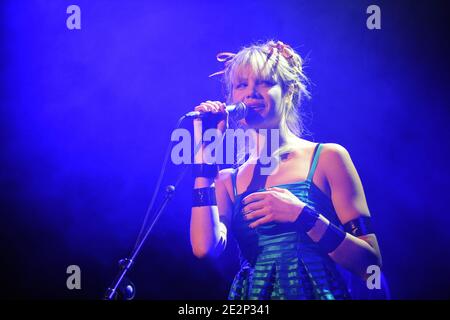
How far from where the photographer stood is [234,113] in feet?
7.09

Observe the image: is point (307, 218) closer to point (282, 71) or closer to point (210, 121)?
point (210, 121)

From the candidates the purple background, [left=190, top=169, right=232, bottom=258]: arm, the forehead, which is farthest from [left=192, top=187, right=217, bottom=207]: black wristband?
the forehead

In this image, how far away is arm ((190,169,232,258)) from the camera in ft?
7.33

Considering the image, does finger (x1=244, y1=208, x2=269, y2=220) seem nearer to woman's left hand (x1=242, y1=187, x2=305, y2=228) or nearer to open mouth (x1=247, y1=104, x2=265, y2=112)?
woman's left hand (x1=242, y1=187, x2=305, y2=228)

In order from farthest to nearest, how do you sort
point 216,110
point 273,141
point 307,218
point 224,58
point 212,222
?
point 224,58 < point 273,141 < point 212,222 < point 307,218 < point 216,110

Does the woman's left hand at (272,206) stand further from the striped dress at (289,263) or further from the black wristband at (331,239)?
the black wristband at (331,239)

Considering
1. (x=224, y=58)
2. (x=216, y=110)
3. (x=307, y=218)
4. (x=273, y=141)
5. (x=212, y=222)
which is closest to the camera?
(x=216, y=110)

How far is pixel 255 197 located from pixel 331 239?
38 centimetres

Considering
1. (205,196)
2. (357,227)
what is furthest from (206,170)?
(357,227)

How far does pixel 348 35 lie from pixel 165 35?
0.92m

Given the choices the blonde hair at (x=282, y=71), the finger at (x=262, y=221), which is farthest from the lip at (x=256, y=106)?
the finger at (x=262, y=221)

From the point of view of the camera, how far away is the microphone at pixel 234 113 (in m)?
2.03

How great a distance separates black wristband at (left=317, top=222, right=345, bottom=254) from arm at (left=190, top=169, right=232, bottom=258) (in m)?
0.44
